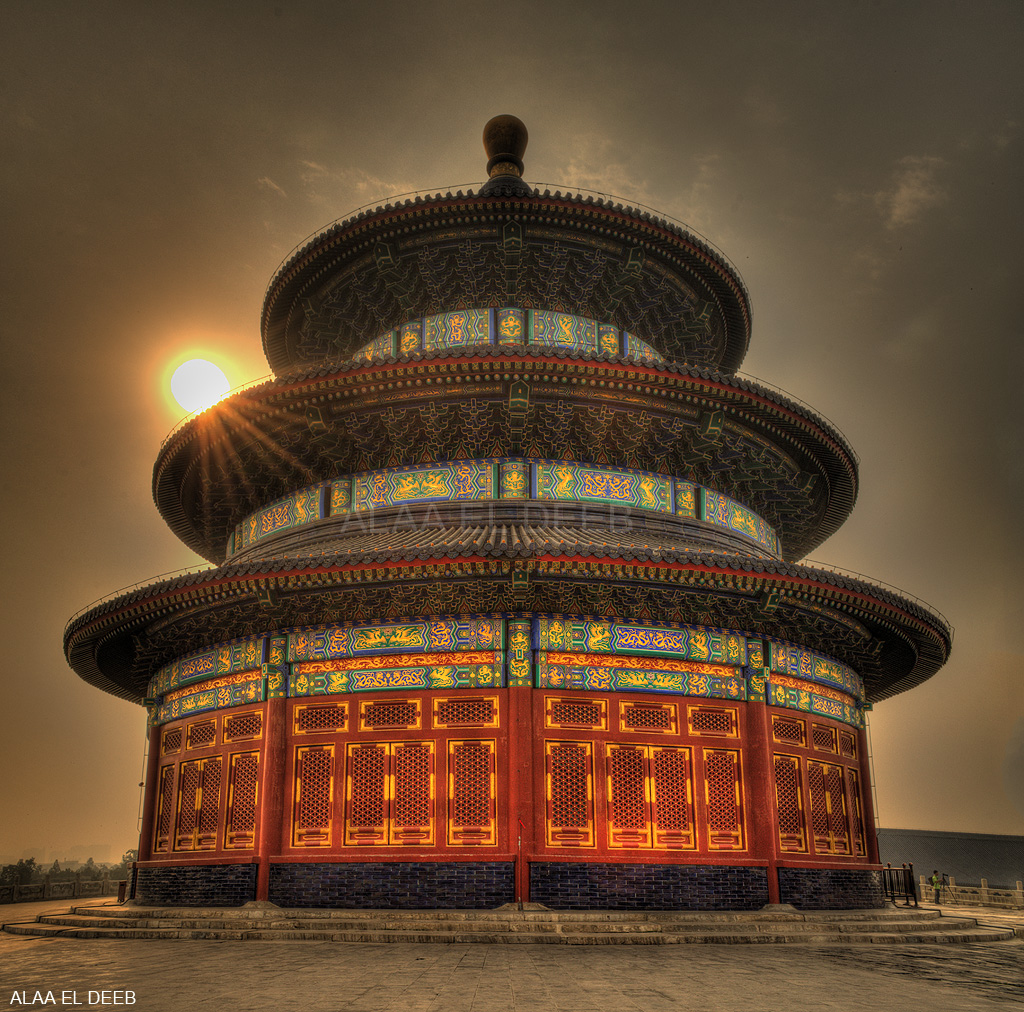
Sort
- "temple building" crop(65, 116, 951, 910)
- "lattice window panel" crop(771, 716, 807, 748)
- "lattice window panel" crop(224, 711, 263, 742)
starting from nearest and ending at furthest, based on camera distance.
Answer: "temple building" crop(65, 116, 951, 910) → "lattice window panel" crop(224, 711, 263, 742) → "lattice window panel" crop(771, 716, 807, 748)

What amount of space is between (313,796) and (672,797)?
5.55 meters

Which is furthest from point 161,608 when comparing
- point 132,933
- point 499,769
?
point 499,769

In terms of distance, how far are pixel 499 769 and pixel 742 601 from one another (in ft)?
15.5

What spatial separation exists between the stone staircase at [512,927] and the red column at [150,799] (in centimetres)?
253

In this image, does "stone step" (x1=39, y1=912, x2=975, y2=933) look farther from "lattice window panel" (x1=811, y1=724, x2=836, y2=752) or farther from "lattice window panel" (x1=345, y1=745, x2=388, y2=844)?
"lattice window panel" (x1=811, y1=724, x2=836, y2=752)

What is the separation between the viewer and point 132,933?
1270 centimetres

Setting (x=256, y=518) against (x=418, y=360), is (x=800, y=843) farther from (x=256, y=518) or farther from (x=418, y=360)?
(x=256, y=518)

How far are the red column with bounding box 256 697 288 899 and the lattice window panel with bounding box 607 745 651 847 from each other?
16.7 feet

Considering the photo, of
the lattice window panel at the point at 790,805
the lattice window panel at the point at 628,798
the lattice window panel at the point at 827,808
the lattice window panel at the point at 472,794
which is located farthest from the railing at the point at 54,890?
the lattice window panel at the point at 827,808

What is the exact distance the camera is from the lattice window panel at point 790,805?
14961 millimetres

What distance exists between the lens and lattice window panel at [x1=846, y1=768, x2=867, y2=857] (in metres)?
16.5

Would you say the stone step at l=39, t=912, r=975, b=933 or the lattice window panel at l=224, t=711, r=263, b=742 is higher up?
the lattice window panel at l=224, t=711, r=263, b=742

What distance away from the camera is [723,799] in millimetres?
14633

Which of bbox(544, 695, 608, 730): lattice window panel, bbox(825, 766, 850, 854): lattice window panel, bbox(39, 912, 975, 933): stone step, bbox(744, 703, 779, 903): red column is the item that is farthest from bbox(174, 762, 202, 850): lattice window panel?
bbox(825, 766, 850, 854): lattice window panel
